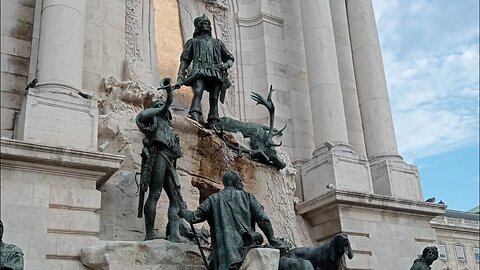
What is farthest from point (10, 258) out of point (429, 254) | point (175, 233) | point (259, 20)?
point (259, 20)

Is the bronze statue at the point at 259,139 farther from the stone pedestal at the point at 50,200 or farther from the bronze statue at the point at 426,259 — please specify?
the stone pedestal at the point at 50,200

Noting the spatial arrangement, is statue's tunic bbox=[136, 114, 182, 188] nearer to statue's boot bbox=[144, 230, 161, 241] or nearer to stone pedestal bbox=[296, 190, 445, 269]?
statue's boot bbox=[144, 230, 161, 241]

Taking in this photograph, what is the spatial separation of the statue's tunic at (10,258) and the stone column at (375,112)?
9.06 metres

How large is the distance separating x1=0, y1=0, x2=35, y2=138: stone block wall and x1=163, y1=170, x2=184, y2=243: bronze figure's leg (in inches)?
128

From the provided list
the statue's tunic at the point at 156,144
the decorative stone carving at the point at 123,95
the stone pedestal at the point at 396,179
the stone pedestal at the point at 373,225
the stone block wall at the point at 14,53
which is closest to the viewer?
the statue's tunic at the point at 156,144

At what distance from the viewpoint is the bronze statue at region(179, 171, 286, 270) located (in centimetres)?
833

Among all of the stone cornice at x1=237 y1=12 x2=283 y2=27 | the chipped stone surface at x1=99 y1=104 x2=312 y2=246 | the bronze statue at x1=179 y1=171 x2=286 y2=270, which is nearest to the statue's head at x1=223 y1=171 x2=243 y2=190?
the bronze statue at x1=179 y1=171 x2=286 y2=270

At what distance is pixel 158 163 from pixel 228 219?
2014 mm

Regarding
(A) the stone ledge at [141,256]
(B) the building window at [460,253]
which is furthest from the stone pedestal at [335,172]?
(B) the building window at [460,253]

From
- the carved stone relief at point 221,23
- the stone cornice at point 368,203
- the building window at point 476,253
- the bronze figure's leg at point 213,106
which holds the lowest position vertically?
the stone cornice at point 368,203

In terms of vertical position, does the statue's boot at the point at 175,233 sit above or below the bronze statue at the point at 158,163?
below

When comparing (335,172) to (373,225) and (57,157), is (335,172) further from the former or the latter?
(57,157)

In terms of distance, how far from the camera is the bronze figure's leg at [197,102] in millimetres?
13043

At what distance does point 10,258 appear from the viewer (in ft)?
25.5
